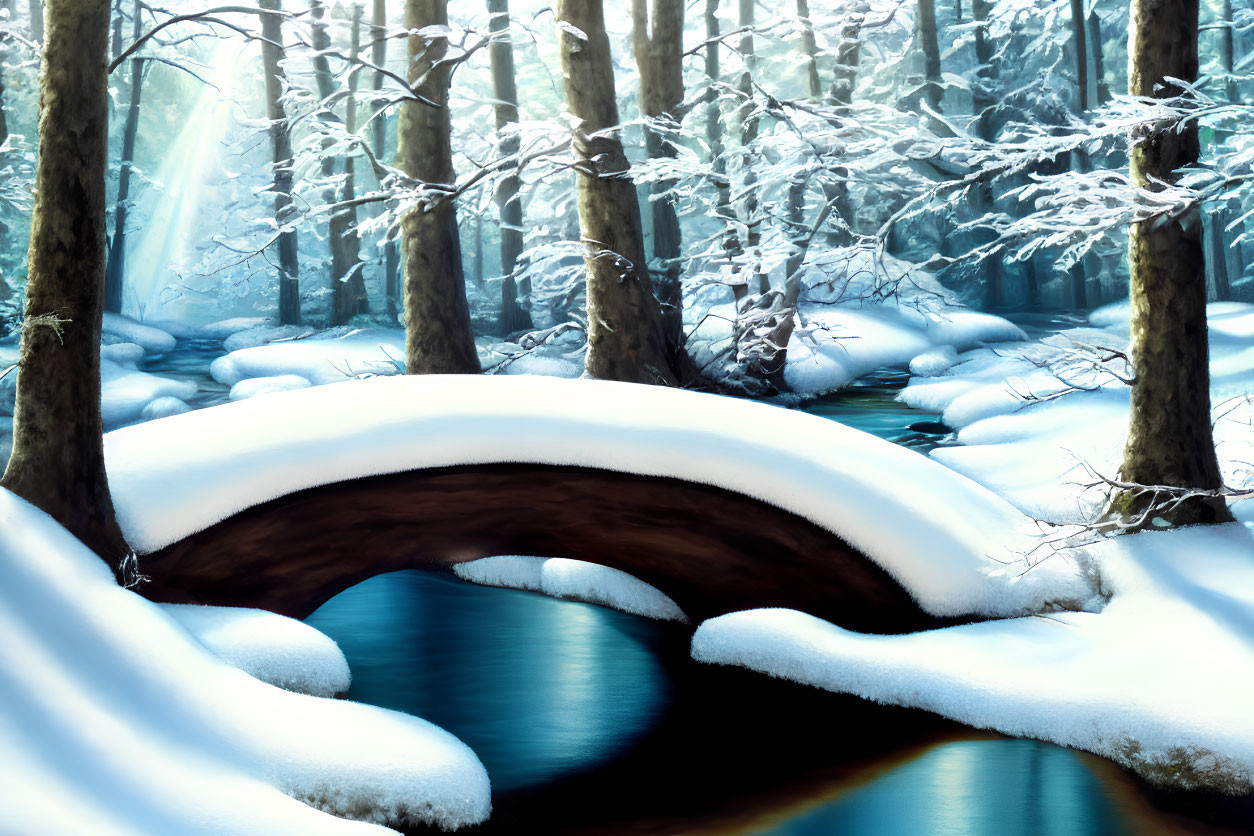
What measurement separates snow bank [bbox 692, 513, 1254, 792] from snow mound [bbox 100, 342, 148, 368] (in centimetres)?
1708

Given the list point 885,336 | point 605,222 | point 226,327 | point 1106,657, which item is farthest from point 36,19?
point 1106,657

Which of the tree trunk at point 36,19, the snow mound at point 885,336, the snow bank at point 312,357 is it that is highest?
the tree trunk at point 36,19

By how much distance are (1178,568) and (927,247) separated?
21321 mm

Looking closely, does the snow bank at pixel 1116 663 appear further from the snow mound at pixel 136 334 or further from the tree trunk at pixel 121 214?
the tree trunk at pixel 121 214

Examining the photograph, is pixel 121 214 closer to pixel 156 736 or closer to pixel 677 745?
pixel 677 745

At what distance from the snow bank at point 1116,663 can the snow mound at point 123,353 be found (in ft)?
56.0

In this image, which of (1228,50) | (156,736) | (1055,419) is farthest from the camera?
(1228,50)

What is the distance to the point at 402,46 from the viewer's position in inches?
1220

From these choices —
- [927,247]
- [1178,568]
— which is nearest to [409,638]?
[1178,568]

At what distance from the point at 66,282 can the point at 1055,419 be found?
1037 centimetres

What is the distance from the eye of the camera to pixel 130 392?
16.9 meters

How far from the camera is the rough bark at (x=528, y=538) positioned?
22.9 ft

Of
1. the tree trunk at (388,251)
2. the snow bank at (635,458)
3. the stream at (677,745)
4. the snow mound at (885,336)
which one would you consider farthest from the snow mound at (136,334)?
the snow bank at (635,458)

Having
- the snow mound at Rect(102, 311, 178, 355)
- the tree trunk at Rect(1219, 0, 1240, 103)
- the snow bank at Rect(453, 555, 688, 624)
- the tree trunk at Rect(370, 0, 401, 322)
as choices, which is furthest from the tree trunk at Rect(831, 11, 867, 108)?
the snow mound at Rect(102, 311, 178, 355)
